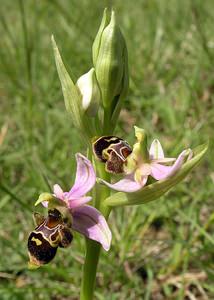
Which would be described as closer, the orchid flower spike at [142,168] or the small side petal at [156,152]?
the orchid flower spike at [142,168]

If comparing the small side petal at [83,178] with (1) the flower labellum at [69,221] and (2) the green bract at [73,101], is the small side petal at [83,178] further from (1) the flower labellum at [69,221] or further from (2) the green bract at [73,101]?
(2) the green bract at [73,101]

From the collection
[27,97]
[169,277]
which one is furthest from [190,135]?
[27,97]

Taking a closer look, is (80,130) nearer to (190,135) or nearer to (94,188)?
(94,188)

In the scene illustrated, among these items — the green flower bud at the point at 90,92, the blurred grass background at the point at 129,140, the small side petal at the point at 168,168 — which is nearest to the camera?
the small side petal at the point at 168,168

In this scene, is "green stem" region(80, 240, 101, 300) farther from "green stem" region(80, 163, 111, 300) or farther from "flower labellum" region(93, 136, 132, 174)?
"flower labellum" region(93, 136, 132, 174)

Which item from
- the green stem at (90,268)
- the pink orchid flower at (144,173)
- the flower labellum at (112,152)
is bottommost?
the green stem at (90,268)

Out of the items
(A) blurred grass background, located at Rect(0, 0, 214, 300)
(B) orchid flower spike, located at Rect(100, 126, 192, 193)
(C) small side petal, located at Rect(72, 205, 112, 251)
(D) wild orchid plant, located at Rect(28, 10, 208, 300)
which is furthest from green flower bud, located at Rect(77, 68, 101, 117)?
(A) blurred grass background, located at Rect(0, 0, 214, 300)

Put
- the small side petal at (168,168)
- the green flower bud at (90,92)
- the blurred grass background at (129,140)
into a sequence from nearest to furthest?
1. the small side petal at (168,168)
2. the green flower bud at (90,92)
3. the blurred grass background at (129,140)

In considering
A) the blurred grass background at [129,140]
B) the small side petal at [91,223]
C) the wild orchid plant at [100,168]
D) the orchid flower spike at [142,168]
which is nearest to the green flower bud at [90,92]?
the wild orchid plant at [100,168]
